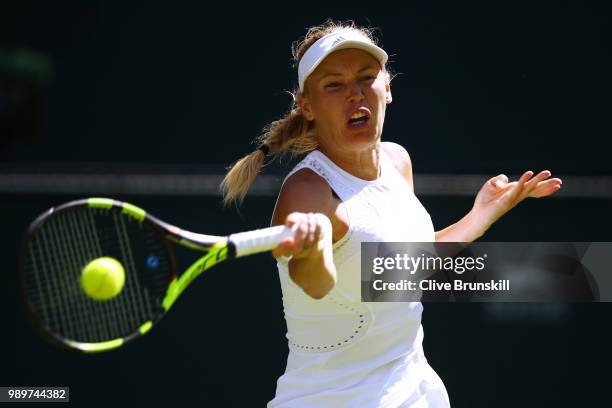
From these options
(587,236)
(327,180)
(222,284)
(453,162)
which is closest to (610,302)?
(587,236)

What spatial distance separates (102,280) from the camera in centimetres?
255

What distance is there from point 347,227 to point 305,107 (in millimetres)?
434

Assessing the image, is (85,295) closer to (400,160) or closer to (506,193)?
(400,160)

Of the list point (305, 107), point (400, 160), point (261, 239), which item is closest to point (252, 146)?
point (400, 160)

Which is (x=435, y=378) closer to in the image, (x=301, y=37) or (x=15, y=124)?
(x=301, y=37)

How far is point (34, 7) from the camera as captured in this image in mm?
4426

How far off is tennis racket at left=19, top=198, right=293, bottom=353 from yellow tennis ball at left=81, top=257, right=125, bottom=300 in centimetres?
11

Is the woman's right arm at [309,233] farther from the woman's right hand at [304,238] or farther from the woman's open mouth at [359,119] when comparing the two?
the woman's open mouth at [359,119]

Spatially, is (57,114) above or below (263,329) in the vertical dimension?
above

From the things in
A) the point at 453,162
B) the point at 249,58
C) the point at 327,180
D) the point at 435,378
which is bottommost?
the point at 435,378

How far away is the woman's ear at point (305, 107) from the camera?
119 inches

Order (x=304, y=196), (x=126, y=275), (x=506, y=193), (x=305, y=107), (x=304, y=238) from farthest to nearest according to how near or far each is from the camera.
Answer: (x=506, y=193), (x=305, y=107), (x=126, y=275), (x=304, y=196), (x=304, y=238)

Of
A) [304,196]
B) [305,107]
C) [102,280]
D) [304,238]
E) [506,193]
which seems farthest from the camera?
[506,193]

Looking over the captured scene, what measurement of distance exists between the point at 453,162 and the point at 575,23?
734 millimetres
